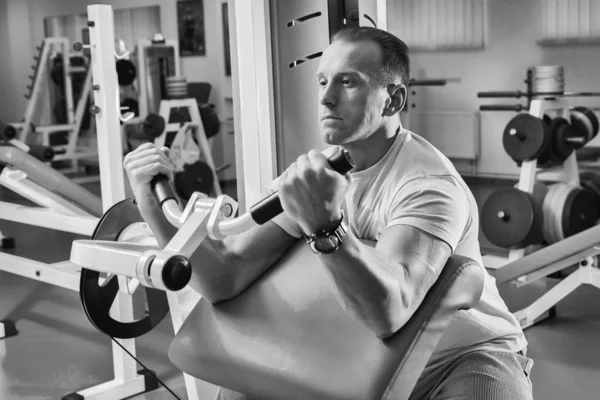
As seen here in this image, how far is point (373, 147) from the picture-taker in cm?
144

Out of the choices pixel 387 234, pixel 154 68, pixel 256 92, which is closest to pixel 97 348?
pixel 256 92

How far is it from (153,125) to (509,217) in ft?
9.54

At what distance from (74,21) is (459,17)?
5.06 meters

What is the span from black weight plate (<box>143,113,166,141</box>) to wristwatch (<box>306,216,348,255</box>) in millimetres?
4984

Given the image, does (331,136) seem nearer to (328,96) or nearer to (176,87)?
(328,96)

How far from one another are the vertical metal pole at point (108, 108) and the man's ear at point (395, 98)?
1.48 metres

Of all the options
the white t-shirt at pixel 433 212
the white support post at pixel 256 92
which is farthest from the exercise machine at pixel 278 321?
the white support post at pixel 256 92

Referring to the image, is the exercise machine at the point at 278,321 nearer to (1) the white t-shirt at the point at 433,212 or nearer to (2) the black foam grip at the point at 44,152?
(1) the white t-shirt at the point at 433,212

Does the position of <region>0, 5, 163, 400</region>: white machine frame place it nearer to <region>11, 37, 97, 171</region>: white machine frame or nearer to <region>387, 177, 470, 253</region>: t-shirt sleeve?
<region>387, 177, 470, 253</region>: t-shirt sleeve

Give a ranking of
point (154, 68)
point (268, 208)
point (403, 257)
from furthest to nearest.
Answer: point (154, 68)
point (403, 257)
point (268, 208)

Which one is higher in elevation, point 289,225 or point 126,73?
point 126,73

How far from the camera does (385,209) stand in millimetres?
1371

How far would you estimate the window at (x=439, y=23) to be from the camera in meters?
6.27

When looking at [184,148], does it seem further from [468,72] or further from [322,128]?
[322,128]
